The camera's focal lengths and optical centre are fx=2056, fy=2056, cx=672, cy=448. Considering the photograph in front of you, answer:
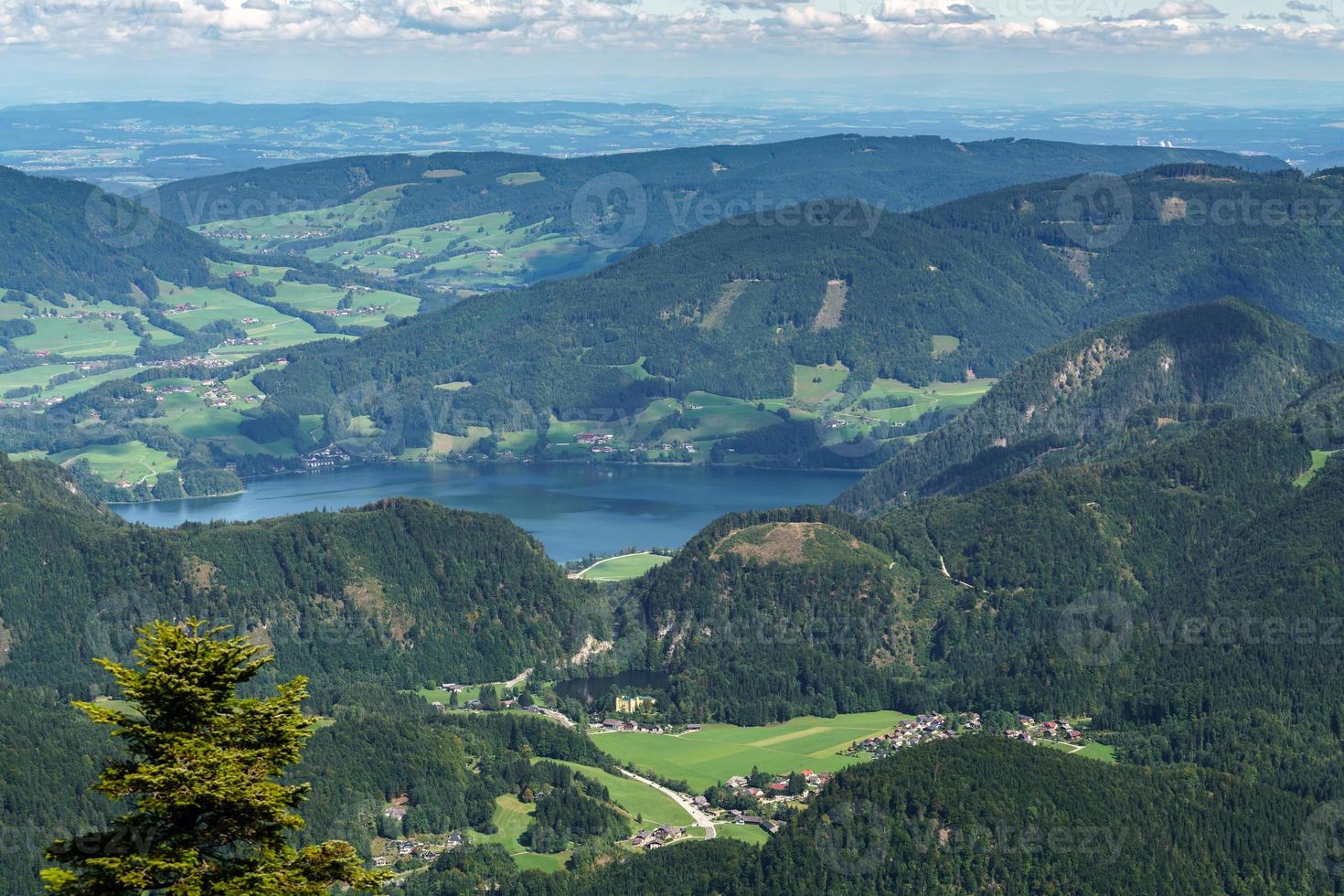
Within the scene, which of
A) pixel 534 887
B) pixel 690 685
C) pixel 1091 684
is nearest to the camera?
pixel 534 887

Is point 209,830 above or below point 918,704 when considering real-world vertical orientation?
above

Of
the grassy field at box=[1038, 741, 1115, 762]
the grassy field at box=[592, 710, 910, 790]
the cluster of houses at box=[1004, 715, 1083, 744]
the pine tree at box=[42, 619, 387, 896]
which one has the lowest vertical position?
the grassy field at box=[592, 710, 910, 790]

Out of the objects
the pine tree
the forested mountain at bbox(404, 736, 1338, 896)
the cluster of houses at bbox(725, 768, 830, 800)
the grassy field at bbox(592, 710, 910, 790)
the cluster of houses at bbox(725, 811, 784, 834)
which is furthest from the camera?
the grassy field at bbox(592, 710, 910, 790)

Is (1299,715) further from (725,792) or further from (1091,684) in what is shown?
(725,792)

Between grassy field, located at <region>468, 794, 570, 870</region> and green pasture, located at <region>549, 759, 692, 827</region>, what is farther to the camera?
green pasture, located at <region>549, 759, 692, 827</region>

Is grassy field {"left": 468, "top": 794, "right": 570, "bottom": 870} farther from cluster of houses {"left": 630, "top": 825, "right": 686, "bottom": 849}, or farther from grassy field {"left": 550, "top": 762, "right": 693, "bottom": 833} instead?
grassy field {"left": 550, "top": 762, "right": 693, "bottom": 833}

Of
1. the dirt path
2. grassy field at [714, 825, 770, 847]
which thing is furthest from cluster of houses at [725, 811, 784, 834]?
the dirt path

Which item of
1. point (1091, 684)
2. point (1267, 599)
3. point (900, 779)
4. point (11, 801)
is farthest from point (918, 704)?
point (11, 801)

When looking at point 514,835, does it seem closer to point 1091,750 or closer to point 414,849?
point 414,849
